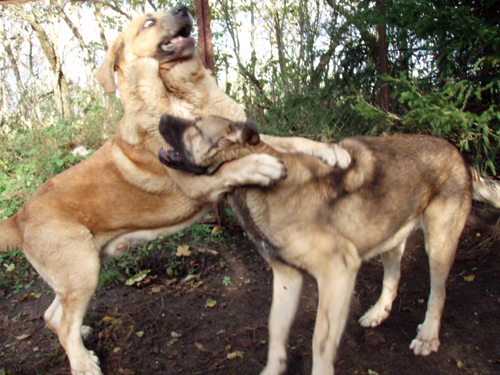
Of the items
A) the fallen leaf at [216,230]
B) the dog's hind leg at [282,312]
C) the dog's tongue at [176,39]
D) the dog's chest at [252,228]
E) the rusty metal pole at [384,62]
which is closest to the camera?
the dog's chest at [252,228]

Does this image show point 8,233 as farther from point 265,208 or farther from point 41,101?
point 41,101

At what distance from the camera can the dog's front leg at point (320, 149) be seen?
2.47 meters

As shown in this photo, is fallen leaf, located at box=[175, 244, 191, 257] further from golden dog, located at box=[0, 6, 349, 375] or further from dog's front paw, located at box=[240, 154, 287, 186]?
dog's front paw, located at box=[240, 154, 287, 186]

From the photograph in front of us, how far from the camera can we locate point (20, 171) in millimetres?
6188

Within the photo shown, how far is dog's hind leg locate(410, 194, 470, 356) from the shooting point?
2756 millimetres

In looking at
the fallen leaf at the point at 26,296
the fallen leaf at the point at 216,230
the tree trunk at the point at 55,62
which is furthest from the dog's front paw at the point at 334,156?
the tree trunk at the point at 55,62

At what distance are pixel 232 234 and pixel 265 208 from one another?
260 cm

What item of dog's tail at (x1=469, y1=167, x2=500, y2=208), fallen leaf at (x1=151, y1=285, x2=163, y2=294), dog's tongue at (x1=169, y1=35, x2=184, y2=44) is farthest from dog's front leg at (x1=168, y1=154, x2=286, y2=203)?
dog's tail at (x1=469, y1=167, x2=500, y2=208)

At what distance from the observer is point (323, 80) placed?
5449mm

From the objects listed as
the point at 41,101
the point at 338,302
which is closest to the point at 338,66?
the point at 338,302

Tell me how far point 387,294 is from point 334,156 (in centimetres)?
141

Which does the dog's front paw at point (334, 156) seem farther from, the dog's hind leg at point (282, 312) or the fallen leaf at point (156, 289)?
the fallen leaf at point (156, 289)

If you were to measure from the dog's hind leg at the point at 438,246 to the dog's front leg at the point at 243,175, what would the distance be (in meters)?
1.35

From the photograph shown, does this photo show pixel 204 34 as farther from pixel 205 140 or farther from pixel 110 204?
pixel 205 140
